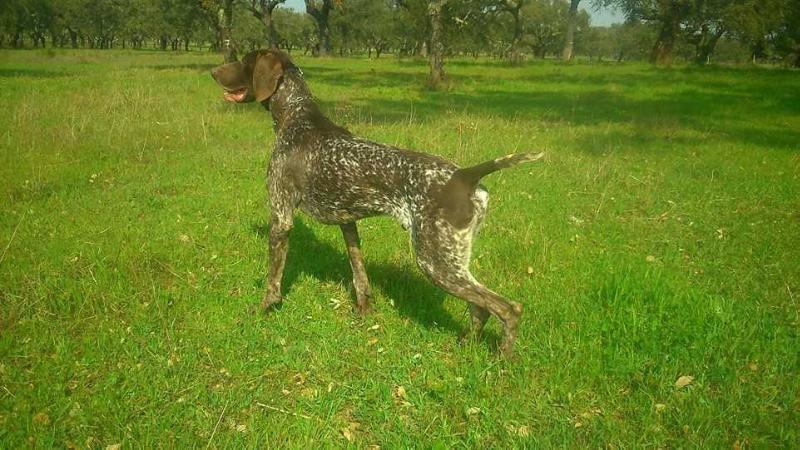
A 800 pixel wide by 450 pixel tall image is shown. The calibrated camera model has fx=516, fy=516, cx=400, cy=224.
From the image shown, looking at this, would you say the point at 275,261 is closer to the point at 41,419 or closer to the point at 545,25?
the point at 41,419

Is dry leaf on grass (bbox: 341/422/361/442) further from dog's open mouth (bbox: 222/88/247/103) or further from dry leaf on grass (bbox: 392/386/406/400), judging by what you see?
dog's open mouth (bbox: 222/88/247/103)

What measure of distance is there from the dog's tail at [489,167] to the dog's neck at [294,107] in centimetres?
164

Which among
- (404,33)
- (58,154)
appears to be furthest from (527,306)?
(404,33)

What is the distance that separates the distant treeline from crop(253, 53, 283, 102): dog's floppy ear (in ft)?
58.9

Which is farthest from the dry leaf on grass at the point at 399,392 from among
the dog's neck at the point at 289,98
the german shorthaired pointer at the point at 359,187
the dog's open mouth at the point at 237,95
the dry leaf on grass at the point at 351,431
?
the dog's open mouth at the point at 237,95

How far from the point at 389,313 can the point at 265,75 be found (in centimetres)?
276

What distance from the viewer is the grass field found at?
3916mm

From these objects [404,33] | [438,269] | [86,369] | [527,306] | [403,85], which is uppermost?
[404,33]

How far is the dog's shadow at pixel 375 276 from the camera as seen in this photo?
212 inches

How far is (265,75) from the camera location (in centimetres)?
524

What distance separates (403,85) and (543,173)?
14545 millimetres

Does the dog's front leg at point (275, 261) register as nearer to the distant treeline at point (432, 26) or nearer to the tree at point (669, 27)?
the distant treeline at point (432, 26)

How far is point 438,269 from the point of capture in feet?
13.9

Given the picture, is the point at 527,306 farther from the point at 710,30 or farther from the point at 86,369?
the point at 710,30
